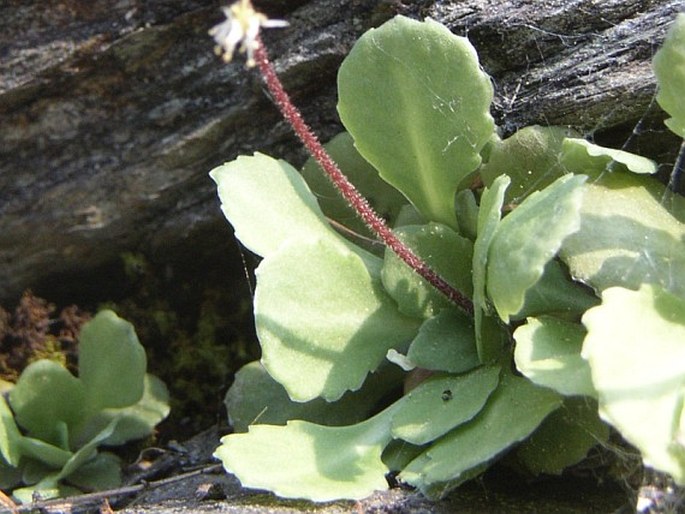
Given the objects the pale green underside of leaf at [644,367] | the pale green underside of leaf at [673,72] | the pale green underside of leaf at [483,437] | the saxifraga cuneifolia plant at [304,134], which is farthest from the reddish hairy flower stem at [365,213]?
the pale green underside of leaf at [673,72]

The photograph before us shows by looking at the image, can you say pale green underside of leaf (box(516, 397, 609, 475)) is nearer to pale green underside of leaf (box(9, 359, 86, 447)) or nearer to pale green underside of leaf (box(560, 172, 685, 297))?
pale green underside of leaf (box(560, 172, 685, 297))

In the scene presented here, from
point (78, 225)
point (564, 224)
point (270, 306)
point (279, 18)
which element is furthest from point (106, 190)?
point (564, 224)

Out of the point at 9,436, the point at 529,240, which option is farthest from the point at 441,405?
the point at 9,436

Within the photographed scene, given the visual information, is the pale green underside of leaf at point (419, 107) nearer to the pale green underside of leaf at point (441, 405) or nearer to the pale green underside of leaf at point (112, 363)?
the pale green underside of leaf at point (441, 405)

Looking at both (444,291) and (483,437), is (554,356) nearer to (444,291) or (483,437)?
(483,437)

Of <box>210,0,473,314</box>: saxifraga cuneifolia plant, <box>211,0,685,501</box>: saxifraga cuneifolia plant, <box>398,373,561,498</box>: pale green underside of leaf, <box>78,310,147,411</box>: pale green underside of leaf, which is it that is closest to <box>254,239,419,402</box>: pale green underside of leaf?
<box>211,0,685,501</box>: saxifraga cuneifolia plant
